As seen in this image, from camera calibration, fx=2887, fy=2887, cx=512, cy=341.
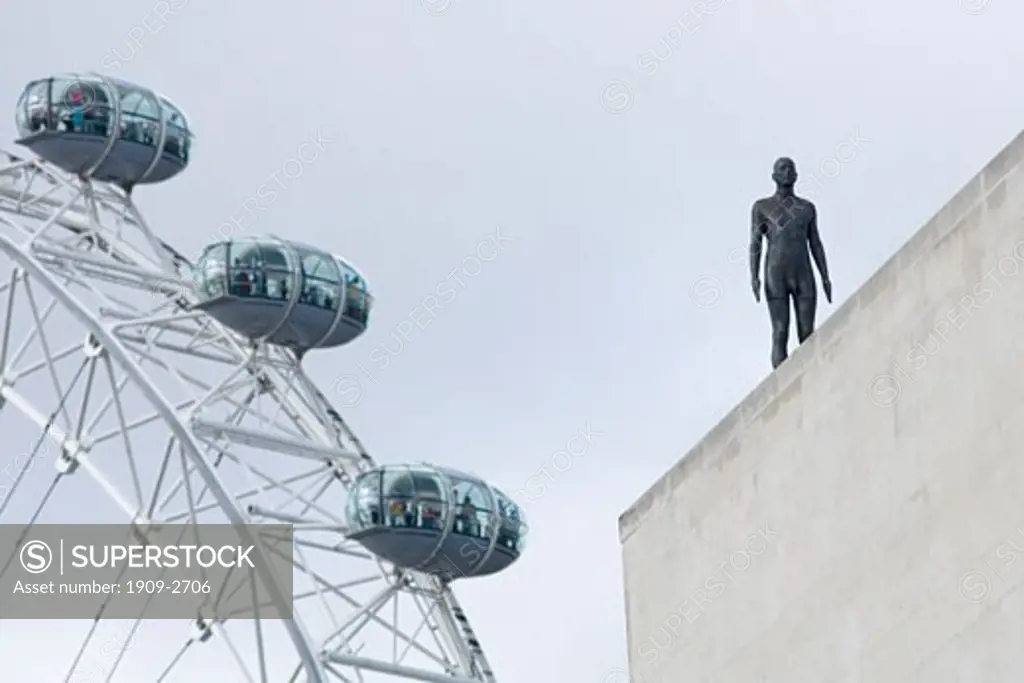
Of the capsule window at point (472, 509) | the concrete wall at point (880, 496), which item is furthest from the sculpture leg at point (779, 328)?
the capsule window at point (472, 509)

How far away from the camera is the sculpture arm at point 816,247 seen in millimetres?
16812

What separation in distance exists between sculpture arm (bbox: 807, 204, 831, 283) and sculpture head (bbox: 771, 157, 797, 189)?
7.6 inches

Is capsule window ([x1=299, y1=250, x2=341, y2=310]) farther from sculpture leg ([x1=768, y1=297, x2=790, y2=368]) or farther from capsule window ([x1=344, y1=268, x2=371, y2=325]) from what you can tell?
sculpture leg ([x1=768, y1=297, x2=790, y2=368])

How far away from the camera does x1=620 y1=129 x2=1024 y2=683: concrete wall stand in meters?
13.8

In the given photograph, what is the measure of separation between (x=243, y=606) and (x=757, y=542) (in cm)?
2794

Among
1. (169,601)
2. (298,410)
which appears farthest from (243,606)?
(298,410)

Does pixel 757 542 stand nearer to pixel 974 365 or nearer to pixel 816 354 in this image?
pixel 816 354

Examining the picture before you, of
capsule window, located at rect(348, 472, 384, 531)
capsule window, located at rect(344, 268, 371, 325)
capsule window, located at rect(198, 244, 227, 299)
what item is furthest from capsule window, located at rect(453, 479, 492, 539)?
capsule window, located at rect(198, 244, 227, 299)

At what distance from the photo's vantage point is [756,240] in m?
16.9

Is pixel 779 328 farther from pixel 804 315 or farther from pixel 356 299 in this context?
pixel 356 299

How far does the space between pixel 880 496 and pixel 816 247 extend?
8.36ft

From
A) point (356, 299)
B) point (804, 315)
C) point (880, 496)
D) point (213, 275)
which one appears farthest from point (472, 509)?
point (880, 496)

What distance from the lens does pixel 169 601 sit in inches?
1750

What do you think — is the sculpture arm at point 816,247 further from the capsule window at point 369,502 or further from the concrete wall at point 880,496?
the capsule window at point 369,502
